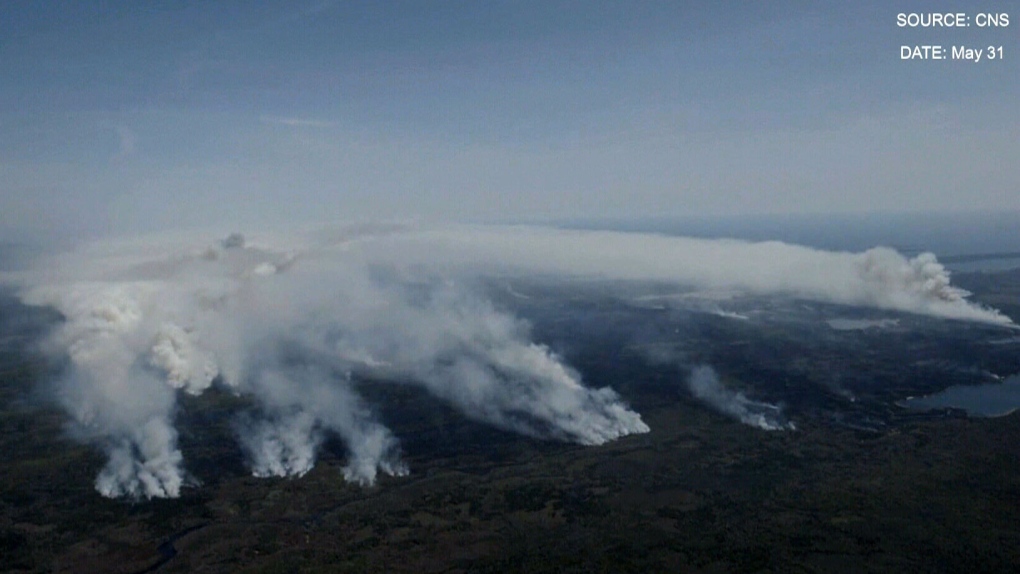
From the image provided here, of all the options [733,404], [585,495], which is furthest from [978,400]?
[585,495]

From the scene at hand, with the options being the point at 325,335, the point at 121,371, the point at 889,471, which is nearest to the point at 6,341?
the point at 121,371

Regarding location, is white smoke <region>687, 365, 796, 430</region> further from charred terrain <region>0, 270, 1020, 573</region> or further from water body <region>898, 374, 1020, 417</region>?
water body <region>898, 374, 1020, 417</region>

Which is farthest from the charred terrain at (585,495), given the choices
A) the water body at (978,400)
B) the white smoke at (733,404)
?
the water body at (978,400)

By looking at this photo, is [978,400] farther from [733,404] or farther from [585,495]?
[585,495]

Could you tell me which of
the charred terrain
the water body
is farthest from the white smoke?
the water body

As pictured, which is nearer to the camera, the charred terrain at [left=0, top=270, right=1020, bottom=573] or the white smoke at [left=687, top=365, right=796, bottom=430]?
the charred terrain at [left=0, top=270, right=1020, bottom=573]

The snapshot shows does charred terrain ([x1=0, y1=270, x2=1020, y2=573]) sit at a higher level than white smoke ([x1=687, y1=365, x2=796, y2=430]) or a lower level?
lower

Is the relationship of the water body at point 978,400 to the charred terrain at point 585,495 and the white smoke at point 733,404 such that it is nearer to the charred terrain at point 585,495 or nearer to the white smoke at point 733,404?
the charred terrain at point 585,495

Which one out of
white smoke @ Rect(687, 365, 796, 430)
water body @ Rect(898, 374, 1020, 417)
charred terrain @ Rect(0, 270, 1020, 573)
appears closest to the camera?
charred terrain @ Rect(0, 270, 1020, 573)
